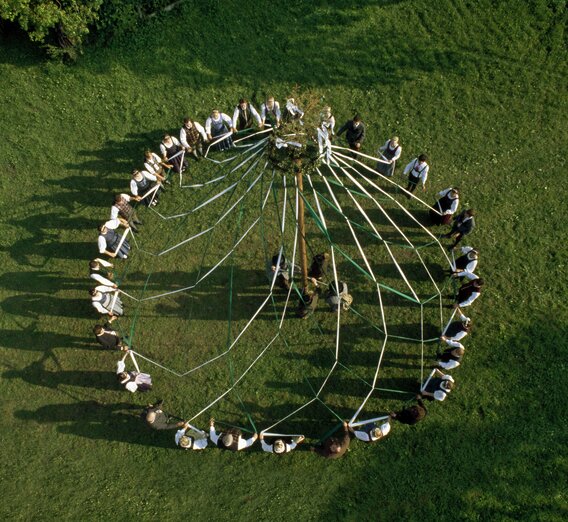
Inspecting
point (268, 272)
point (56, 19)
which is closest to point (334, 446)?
point (268, 272)

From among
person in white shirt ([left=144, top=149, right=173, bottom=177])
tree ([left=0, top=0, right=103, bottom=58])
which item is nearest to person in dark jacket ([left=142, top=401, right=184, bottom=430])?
person in white shirt ([left=144, top=149, right=173, bottom=177])

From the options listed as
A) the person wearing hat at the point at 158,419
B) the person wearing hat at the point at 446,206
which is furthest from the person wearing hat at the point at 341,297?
the person wearing hat at the point at 158,419

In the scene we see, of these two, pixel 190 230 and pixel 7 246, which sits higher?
pixel 190 230

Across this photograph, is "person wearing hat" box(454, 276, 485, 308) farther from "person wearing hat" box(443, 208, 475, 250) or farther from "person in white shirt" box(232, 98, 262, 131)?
"person in white shirt" box(232, 98, 262, 131)

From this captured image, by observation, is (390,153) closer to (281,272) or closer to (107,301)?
(281,272)

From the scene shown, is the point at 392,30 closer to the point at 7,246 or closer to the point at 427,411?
the point at 427,411

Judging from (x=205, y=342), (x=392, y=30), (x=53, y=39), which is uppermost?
(x=392, y=30)

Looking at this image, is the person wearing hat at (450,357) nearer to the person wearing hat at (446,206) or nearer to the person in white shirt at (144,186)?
the person wearing hat at (446,206)

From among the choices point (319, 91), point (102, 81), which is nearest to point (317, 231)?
point (319, 91)
